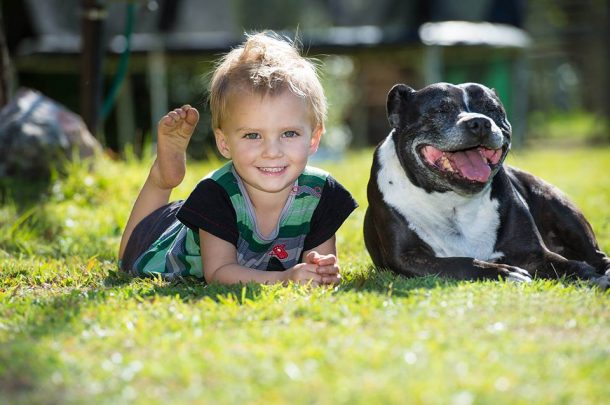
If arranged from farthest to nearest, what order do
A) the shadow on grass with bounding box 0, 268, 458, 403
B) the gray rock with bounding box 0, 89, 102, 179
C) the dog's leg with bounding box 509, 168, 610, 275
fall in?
1. the gray rock with bounding box 0, 89, 102, 179
2. the dog's leg with bounding box 509, 168, 610, 275
3. the shadow on grass with bounding box 0, 268, 458, 403

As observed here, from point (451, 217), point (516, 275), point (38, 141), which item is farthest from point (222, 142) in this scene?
point (38, 141)

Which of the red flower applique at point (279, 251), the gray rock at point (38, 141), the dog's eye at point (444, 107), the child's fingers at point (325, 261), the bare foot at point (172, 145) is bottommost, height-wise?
the gray rock at point (38, 141)

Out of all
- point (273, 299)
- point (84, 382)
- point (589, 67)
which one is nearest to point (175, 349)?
point (84, 382)

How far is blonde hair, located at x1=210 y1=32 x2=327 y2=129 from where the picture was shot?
4.39 meters

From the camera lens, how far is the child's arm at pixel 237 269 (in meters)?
4.18

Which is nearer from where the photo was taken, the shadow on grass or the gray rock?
the shadow on grass

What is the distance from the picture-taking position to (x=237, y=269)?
4.35 meters

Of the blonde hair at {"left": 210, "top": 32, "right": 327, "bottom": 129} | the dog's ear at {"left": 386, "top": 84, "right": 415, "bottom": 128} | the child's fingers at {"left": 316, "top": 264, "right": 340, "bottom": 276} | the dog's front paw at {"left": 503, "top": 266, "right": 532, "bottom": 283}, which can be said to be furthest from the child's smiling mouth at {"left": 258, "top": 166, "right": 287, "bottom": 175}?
the dog's front paw at {"left": 503, "top": 266, "right": 532, "bottom": 283}

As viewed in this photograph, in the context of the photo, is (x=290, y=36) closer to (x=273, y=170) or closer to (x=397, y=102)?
(x=397, y=102)

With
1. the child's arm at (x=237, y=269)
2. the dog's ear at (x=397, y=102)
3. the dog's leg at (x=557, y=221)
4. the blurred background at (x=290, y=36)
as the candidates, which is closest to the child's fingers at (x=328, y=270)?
the child's arm at (x=237, y=269)

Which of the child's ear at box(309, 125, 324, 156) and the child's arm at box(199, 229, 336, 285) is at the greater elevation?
the child's ear at box(309, 125, 324, 156)

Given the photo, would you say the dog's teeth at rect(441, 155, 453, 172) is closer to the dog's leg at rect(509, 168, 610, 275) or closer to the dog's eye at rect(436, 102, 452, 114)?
the dog's eye at rect(436, 102, 452, 114)

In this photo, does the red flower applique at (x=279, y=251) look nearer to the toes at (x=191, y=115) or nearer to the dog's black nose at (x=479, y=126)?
the toes at (x=191, y=115)

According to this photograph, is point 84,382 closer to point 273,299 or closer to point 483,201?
point 273,299
